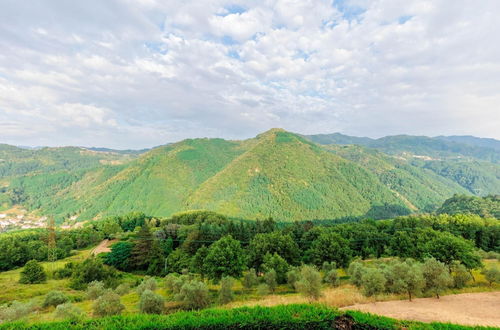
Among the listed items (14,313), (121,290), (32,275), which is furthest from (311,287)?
(32,275)

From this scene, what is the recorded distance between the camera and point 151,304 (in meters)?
23.2

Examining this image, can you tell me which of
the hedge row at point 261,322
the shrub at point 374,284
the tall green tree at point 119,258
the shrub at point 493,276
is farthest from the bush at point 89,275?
the shrub at point 493,276

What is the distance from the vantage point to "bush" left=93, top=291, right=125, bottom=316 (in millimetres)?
21953

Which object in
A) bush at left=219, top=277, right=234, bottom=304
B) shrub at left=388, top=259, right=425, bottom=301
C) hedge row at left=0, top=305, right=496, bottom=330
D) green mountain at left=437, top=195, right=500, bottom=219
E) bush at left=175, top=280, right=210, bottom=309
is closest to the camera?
Result: hedge row at left=0, top=305, right=496, bottom=330

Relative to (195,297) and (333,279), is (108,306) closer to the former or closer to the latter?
(195,297)

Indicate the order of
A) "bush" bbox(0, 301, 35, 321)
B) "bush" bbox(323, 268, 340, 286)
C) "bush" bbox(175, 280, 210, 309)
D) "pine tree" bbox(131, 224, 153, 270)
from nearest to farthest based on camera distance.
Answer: "bush" bbox(0, 301, 35, 321) < "bush" bbox(175, 280, 210, 309) < "bush" bbox(323, 268, 340, 286) < "pine tree" bbox(131, 224, 153, 270)

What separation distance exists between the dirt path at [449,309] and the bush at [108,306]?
2071 centimetres

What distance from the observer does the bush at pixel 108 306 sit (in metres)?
22.0

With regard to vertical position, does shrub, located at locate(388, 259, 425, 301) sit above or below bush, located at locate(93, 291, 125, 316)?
above

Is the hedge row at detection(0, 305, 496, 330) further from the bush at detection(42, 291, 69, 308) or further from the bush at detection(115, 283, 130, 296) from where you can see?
the bush at detection(115, 283, 130, 296)

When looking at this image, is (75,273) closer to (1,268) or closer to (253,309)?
(1,268)

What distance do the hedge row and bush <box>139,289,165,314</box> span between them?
10738 millimetres

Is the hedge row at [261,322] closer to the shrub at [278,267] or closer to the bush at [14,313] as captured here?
the bush at [14,313]

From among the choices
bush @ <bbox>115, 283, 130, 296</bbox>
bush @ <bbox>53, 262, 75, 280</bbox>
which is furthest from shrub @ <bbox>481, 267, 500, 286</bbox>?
bush @ <bbox>53, 262, 75, 280</bbox>
